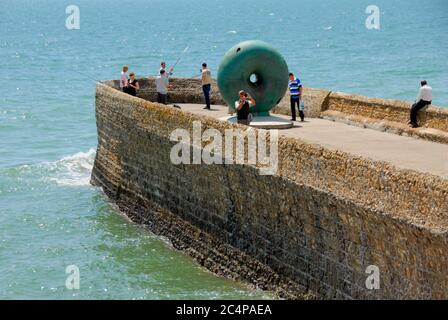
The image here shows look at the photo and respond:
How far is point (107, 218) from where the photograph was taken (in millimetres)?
24906

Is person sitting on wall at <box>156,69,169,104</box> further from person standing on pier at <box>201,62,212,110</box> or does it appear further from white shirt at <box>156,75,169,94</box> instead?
person standing on pier at <box>201,62,212,110</box>

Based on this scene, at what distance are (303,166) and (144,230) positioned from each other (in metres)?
7.60

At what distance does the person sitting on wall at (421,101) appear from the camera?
21.9 m

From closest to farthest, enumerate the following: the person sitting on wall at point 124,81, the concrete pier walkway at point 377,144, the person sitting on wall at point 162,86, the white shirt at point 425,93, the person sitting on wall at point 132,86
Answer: the concrete pier walkway at point 377,144 < the white shirt at point 425,93 < the person sitting on wall at point 124,81 < the person sitting on wall at point 132,86 < the person sitting on wall at point 162,86

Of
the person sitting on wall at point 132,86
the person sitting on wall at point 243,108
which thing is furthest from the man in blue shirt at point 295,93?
the person sitting on wall at point 132,86

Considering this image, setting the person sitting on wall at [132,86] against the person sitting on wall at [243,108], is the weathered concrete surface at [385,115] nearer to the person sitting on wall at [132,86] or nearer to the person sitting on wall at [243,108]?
the person sitting on wall at [243,108]

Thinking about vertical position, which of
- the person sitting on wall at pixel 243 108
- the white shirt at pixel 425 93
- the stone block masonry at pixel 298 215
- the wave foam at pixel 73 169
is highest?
the white shirt at pixel 425 93

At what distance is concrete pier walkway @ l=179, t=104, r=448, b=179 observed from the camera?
18.5 m

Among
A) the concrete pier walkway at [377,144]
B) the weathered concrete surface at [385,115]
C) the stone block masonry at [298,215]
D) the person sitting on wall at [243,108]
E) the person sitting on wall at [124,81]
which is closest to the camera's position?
the stone block masonry at [298,215]

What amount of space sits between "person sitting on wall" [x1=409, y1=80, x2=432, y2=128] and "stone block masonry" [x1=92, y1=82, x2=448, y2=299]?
483 centimetres

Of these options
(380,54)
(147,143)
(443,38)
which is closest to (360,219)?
(147,143)

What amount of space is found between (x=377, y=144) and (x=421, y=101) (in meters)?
1.74

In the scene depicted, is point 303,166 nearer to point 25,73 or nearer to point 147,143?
point 147,143

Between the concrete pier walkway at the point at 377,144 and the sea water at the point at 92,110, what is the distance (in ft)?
Result: 11.5
